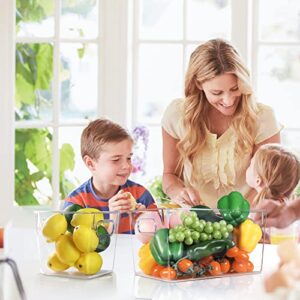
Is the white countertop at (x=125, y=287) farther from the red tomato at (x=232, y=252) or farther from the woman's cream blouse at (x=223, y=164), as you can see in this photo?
the woman's cream blouse at (x=223, y=164)

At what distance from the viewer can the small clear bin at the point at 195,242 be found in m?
1.96

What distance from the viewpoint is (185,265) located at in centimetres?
196

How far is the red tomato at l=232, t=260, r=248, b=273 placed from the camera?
206cm

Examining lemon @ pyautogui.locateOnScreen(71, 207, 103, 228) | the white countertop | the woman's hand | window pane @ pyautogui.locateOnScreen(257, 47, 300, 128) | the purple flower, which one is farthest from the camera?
window pane @ pyautogui.locateOnScreen(257, 47, 300, 128)

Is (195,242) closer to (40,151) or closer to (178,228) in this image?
(178,228)

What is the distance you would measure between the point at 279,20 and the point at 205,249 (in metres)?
2.64

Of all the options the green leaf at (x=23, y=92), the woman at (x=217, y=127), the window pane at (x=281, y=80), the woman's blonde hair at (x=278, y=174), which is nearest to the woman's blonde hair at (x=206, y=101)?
the woman at (x=217, y=127)

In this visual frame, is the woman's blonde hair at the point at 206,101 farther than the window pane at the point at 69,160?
No

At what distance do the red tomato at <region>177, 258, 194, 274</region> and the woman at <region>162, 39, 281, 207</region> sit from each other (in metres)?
1.52

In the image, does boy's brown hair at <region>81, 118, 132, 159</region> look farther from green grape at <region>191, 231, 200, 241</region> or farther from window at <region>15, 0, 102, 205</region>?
green grape at <region>191, 231, 200, 241</region>

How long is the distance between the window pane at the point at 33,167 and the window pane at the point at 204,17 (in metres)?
0.91

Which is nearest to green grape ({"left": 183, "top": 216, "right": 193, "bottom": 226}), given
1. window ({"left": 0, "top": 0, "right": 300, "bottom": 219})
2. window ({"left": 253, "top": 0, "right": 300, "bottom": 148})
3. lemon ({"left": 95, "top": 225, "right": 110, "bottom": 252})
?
lemon ({"left": 95, "top": 225, "right": 110, "bottom": 252})

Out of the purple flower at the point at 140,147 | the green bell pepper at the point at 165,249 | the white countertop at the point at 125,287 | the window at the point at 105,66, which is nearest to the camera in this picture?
the white countertop at the point at 125,287

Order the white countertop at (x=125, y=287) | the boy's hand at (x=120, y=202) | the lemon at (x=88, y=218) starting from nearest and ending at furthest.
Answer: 1. the white countertop at (x=125, y=287)
2. the lemon at (x=88, y=218)
3. the boy's hand at (x=120, y=202)
